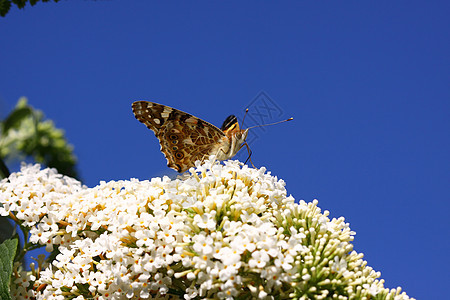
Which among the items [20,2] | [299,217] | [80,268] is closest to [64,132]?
[20,2]

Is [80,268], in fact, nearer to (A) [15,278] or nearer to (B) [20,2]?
(A) [15,278]

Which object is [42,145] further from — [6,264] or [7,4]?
[6,264]

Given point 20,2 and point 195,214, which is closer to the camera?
point 195,214

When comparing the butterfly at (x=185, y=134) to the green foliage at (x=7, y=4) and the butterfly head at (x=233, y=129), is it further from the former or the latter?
the green foliage at (x=7, y=4)

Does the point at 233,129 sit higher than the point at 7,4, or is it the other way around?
the point at 7,4

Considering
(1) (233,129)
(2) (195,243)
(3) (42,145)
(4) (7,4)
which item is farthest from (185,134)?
(3) (42,145)

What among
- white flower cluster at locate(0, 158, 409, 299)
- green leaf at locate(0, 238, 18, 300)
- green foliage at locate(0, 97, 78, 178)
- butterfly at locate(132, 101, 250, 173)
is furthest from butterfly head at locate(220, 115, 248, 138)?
green foliage at locate(0, 97, 78, 178)
